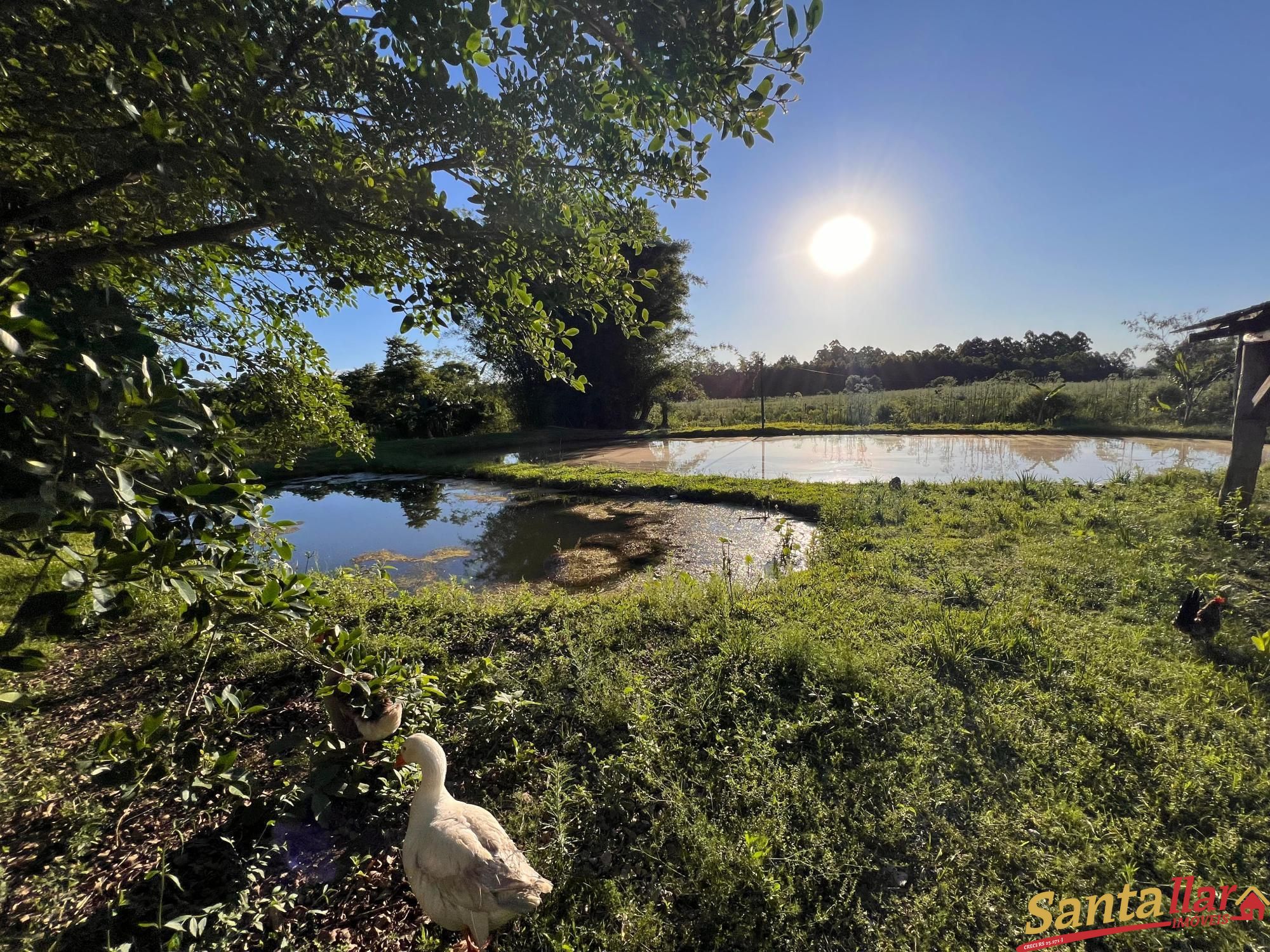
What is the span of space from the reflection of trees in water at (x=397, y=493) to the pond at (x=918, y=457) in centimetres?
426

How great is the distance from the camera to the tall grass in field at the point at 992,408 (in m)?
16.5

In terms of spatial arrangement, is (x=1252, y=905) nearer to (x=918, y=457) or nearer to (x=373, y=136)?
(x=373, y=136)

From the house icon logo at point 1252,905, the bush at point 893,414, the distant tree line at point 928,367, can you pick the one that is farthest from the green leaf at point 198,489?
the distant tree line at point 928,367

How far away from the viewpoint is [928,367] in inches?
1742

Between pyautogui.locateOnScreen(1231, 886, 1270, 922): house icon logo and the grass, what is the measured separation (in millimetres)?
52

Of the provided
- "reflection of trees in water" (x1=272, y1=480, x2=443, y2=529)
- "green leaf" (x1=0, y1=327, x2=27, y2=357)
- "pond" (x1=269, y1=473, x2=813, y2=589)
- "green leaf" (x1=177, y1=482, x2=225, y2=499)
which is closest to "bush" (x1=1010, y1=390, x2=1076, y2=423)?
"pond" (x1=269, y1=473, x2=813, y2=589)

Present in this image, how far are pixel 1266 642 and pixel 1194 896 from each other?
4.23 ft

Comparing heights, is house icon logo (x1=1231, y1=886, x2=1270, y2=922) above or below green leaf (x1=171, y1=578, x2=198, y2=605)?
below

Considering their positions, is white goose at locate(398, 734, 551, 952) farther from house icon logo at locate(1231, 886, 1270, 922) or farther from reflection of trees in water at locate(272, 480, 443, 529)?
reflection of trees in water at locate(272, 480, 443, 529)

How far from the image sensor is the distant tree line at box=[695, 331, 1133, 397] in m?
38.6

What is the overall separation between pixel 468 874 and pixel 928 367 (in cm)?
5098

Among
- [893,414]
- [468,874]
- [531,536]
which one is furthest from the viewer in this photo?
[893,414]

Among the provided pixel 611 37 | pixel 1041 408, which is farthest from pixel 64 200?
pixel 1041 408

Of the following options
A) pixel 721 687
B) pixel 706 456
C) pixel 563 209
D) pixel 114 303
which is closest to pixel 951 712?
pixel 721 687
